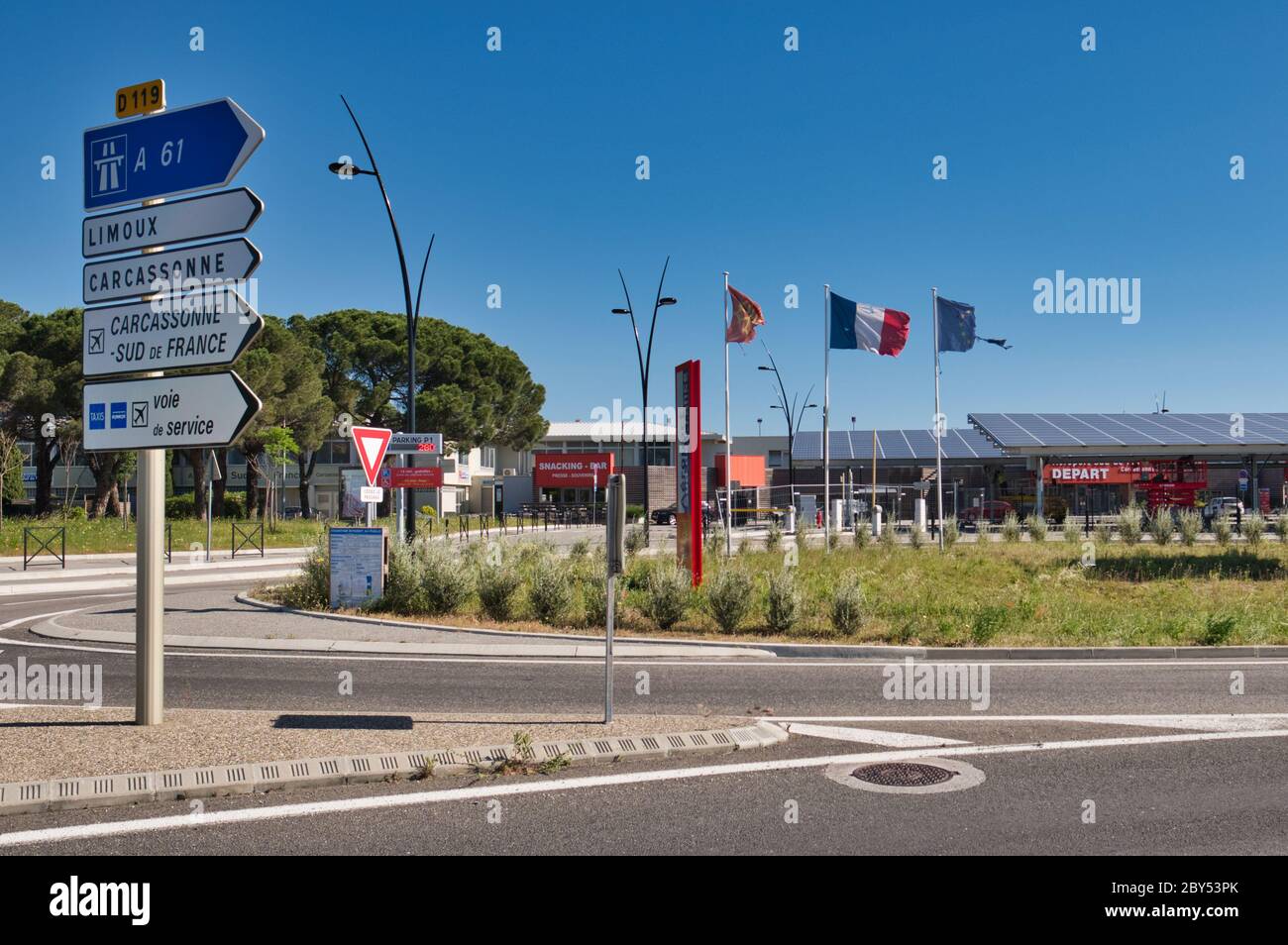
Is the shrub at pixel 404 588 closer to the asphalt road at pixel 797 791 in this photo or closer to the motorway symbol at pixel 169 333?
the asphalt road at pixel 797 791

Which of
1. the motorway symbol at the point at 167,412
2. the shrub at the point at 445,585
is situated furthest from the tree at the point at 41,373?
the motorway symbol at the point at 167,412

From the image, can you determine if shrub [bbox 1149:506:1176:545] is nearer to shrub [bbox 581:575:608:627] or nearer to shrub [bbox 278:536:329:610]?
shrub [bbox 581:575:608:627]

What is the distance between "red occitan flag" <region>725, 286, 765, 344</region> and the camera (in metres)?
23.9

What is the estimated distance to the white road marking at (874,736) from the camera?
767 centimetres

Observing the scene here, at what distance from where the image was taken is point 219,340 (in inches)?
285

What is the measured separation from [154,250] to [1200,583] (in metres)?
19.3

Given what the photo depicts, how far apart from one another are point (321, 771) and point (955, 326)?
25719 mm

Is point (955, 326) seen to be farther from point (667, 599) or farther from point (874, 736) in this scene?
point (874, 736)

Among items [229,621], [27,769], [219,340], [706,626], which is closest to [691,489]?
[706,626]

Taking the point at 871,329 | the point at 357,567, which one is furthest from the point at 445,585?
the point at 871,329

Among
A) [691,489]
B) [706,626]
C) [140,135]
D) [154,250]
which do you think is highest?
[140,135]

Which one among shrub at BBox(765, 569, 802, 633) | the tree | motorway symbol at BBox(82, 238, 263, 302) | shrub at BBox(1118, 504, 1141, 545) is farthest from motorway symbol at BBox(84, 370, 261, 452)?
the tree
